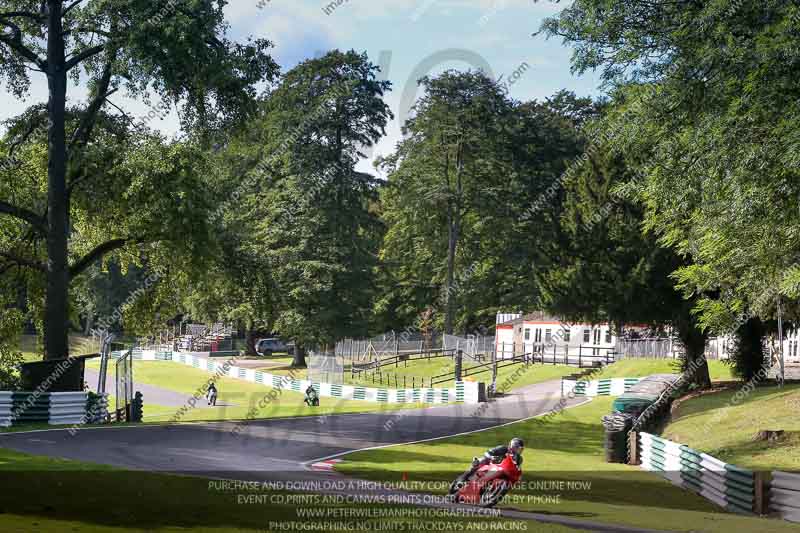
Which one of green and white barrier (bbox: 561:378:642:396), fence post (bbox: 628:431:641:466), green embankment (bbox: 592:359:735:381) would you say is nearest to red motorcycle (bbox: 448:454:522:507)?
fence post (bbox: 628:431:641:466)

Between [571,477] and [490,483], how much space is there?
26.3 feet

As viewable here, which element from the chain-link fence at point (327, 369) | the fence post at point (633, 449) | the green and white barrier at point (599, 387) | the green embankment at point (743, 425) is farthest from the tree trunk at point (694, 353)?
the chain-link fence at point (327, 369)

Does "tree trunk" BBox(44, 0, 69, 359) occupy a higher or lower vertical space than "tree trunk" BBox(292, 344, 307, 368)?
higher

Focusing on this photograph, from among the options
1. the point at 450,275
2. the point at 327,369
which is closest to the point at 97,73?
the point at 327,369

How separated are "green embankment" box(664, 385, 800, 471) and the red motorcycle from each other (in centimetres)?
878

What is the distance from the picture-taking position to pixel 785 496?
15906mm

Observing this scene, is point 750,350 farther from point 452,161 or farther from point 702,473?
point 452,161

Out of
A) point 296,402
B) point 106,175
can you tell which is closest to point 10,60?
point 106,175

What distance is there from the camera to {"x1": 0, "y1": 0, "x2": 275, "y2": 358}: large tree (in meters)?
27.7

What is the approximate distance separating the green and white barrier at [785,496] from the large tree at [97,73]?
20.1 meters

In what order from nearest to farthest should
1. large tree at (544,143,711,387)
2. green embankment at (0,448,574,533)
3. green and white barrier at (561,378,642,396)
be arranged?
green embankment at (0,448,574,533) < large tree at (544,143,711,387) < green and white barrier at (561,378,642,396)

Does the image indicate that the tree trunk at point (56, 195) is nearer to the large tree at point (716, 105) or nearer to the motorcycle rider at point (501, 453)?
the large tree at point (716, 105)

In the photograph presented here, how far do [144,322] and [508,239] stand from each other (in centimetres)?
4116

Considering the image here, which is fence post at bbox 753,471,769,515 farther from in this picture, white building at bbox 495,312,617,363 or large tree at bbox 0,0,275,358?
white building at bbox 495,312,617,363
